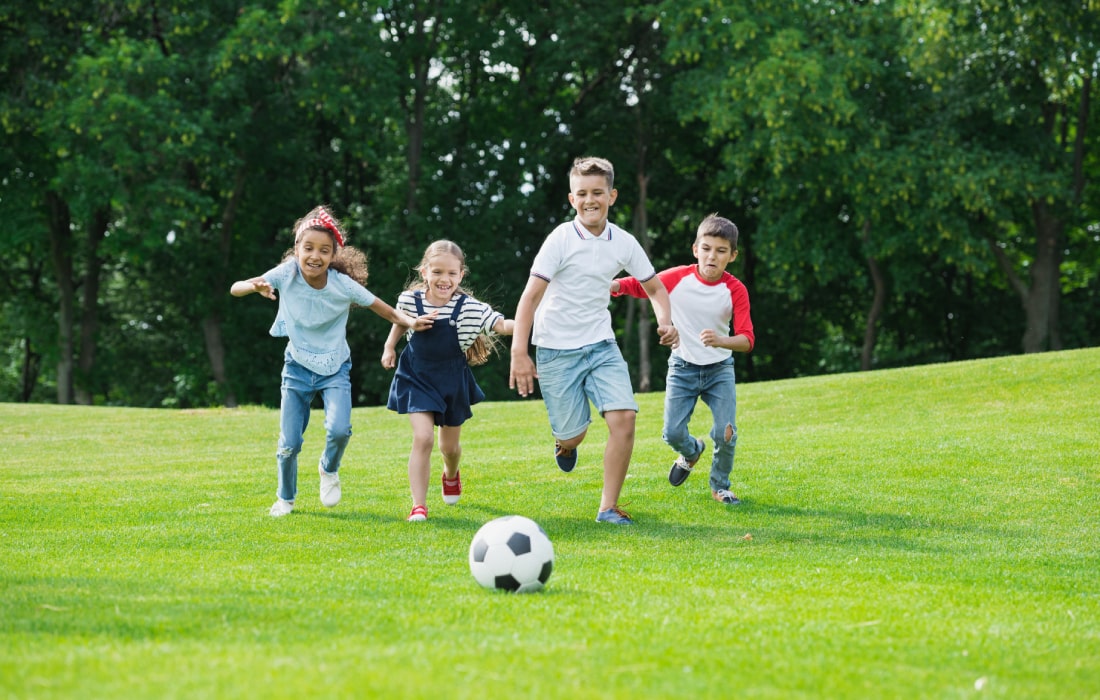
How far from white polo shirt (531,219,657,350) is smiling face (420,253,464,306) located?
0.79m

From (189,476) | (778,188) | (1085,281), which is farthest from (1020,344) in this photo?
(189,476)

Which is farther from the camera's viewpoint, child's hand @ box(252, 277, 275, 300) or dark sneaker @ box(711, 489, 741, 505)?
dark sneaker @ box(711, 489, 741, 505)

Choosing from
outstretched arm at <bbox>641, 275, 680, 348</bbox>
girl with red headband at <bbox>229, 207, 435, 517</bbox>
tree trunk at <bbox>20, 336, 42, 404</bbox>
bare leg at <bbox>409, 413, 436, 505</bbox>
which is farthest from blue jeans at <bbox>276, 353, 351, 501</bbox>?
tree trunk at <bbox>20, 336, 42, 404</bbox>

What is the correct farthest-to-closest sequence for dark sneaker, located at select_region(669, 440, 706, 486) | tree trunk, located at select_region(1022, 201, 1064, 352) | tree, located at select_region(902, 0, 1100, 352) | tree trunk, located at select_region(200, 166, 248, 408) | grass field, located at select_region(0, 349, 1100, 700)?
tree trunk, located at select_region(200, 166, 248, 408) < tree trunk, located at select_region(1022, 201, 1064, 352) < tree, located at select_region(902, 0, 1100, 352) < dark sneaker, located at select_region(669, 440, 706, 486) < grass field, located at select_region(0, 349, 1100, 700)

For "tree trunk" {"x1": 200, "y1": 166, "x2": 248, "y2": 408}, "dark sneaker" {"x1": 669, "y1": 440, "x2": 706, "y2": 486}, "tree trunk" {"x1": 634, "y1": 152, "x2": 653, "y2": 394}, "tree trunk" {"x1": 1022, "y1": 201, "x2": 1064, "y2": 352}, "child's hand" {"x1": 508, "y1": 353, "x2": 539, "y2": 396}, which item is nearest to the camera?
"child's hand" {"x1": 508, "y1": 353, "x2": 539, "y2": 396}

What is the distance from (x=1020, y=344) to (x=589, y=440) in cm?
2519

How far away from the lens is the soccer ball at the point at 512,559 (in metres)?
5.23

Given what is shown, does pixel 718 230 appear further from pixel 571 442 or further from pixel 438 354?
pixel 438 354

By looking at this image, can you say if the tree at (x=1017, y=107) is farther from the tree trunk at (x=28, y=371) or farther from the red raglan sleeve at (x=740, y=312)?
the tree trunk at (x=28, y=371)

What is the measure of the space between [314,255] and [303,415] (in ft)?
3.88

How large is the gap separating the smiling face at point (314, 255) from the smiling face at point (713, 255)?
102 inches

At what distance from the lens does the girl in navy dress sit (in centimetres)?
791

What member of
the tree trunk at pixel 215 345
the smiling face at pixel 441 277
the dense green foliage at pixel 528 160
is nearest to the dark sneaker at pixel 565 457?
the smiling face at pixel 441 277

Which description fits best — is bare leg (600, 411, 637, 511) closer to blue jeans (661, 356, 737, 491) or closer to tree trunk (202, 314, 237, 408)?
blue jeans (661, 356, 737, 491)
